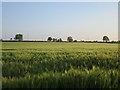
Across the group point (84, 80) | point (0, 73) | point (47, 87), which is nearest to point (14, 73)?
point (0, 73)

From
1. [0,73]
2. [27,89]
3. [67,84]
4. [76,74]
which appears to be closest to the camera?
[27,89]

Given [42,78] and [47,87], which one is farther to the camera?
[42,78]

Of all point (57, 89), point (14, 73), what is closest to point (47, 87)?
point (57, 89)

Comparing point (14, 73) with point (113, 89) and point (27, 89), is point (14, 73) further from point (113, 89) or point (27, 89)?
point (113, 89)

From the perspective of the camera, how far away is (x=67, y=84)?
2.28m

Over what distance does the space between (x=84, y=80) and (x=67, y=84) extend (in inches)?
10.8

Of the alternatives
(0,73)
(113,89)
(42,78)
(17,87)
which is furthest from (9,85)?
(113,89)

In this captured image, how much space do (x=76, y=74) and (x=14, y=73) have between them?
1.31 m

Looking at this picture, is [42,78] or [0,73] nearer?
[42,78]

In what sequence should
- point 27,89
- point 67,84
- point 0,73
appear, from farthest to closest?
point 0,73 → point 67,84 → point 27,89

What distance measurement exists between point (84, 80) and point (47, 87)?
23.1 inches

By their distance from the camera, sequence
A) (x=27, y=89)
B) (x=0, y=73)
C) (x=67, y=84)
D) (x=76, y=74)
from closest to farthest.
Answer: (x=27, y=89) < (x=67, y=84) < (x=76, y=74) < (x=0, y=73)

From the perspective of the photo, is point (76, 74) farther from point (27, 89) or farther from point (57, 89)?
point (27, 89)

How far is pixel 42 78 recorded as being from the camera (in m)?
2.35
